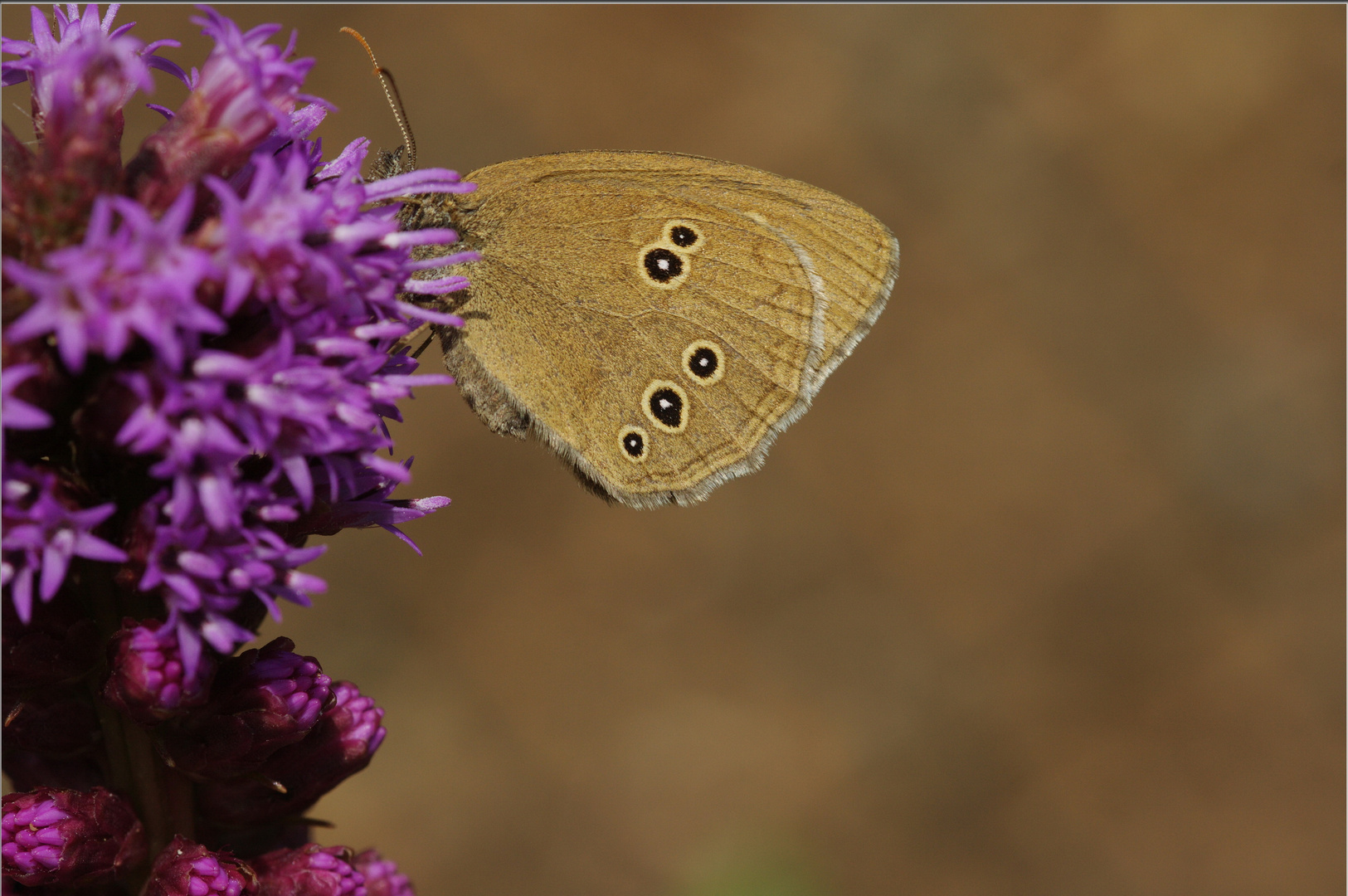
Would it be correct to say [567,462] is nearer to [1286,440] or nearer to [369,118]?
[369,118]

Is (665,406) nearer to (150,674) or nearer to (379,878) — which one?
(379,878)

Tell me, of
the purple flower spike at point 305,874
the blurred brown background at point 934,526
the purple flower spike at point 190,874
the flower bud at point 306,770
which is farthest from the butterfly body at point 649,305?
the blurred brown background at point 934,526

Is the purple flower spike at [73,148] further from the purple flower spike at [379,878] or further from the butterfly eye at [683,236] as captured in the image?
the purple flower spike at [379,878]

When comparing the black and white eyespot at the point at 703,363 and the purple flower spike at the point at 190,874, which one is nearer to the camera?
the purple flower spike at the point at 190,874

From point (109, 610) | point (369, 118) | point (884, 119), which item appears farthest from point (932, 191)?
point (109, 610)

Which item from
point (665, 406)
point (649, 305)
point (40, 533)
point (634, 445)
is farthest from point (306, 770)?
point (649, 305)

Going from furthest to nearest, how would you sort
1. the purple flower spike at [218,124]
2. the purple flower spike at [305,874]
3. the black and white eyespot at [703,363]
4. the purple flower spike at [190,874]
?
the black and white eyespot at [703,363], the purple flower spike at [305,874], the purple flower spike at [190,874], the purple flower spike at [218,124]
